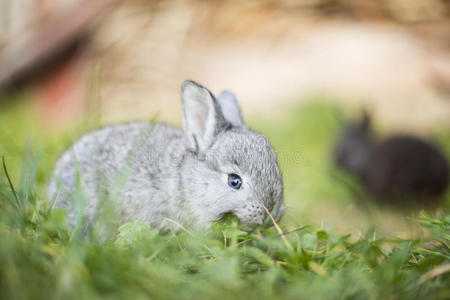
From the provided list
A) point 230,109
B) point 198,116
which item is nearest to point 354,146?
point 230,109

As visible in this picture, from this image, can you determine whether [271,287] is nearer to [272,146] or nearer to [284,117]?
[272,146]

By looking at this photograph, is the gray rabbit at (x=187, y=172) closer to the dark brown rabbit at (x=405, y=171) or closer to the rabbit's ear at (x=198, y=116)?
the rabbit's ear at (x=198, y=116)

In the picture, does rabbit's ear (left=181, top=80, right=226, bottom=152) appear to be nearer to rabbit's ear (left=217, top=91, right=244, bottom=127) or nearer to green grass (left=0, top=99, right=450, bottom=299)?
rabbit's ear (left=217, top=91, right=244, bottom=127)

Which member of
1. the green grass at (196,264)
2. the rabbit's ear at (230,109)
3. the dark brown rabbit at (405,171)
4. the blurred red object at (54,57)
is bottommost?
the dark brown rabbit at (405,171)

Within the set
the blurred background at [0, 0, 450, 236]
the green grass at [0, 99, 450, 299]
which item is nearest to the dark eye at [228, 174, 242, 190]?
the green grass at [0, 99, 450, 299]

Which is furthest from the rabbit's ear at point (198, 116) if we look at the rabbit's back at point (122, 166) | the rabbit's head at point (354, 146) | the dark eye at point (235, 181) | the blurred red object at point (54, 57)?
the blurred red object at point (54, 57)

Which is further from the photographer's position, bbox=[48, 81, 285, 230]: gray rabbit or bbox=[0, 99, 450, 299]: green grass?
bbox=[48, 81, 285, 230]: gray rabbit

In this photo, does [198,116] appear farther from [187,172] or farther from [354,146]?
[354,146]

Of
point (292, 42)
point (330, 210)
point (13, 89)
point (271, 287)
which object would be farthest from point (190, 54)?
point (271, 287)
